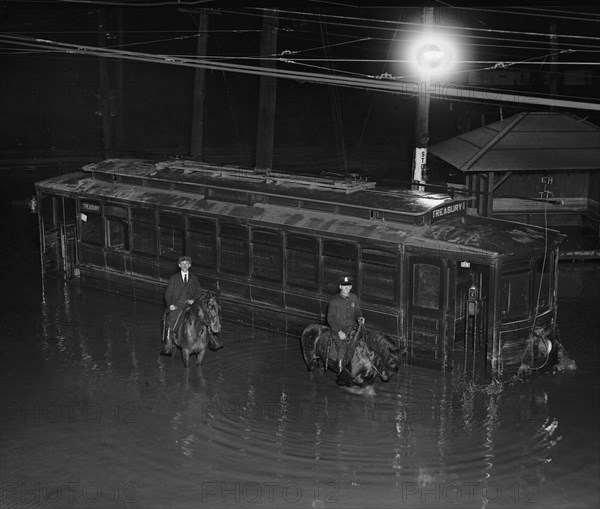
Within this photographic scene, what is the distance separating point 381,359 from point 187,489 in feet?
15.5

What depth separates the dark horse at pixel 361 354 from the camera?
582 inches

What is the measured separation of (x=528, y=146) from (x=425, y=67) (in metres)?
4.13

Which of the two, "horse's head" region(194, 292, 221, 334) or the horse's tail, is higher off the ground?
"horse's head" region(194, 292, 221, 334)

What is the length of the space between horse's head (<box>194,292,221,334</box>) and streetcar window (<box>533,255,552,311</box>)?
5.52 meters

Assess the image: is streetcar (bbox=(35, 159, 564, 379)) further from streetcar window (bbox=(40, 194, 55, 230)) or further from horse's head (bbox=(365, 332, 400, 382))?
streetcar window (bbox=(40, 194, 55, 230))

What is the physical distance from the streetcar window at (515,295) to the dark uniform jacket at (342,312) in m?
2.43

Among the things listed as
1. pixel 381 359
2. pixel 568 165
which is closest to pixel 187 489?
pixel 381 359

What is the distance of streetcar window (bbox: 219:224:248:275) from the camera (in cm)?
1820

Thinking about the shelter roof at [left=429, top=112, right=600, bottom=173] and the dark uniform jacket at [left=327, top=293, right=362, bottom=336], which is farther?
the shelter roof at [left=429, top=112, right=600, bottom=173]

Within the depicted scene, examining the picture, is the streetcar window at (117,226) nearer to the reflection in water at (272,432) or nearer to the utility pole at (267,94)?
the reflection in water at (272,432)

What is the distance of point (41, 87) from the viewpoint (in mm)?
44250

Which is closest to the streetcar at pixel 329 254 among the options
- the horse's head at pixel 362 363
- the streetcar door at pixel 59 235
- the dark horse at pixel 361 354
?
the streetcar door at pixel 59 235

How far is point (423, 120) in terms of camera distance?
20.9m

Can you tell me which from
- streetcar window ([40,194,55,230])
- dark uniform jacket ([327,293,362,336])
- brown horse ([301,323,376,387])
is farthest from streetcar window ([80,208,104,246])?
dark uniform jacket ([327,293,362,336])
